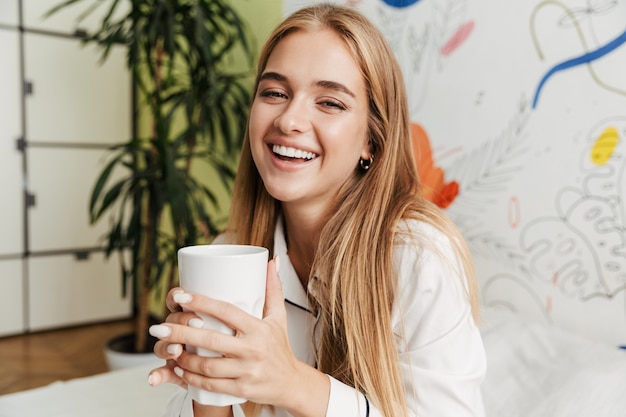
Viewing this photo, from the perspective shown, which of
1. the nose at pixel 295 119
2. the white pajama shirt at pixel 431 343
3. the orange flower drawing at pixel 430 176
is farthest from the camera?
the orange flower drawing at pixel 430 176

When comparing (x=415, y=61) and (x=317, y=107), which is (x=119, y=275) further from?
(x=317, y=107)

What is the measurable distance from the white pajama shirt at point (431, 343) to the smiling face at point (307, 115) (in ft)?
0.66

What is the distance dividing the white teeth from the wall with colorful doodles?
2.08 feet

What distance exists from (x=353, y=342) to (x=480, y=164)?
0.74 m

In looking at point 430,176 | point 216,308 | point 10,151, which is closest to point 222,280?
point 216,308

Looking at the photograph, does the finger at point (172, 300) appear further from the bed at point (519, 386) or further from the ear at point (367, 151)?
the bed at point (519, 386)

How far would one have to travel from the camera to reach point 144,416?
120 centimetres

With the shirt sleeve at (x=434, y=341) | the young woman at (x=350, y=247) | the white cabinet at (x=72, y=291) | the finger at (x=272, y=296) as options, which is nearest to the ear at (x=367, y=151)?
the young woman at (x=350, y=247)

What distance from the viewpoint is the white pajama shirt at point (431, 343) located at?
31.8 inches

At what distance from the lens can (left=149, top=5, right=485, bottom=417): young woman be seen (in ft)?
2.67

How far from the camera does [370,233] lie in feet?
3.20

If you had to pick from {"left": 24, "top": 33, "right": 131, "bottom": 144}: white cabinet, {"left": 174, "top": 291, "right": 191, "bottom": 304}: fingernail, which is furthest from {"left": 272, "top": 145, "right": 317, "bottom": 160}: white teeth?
{"left": 24, "top": 33, "right": 131, "bottom": 144}: white cabinet

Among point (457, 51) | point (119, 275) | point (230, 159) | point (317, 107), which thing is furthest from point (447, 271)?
point (119, 275)

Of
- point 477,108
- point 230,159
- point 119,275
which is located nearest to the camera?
point 477,108
